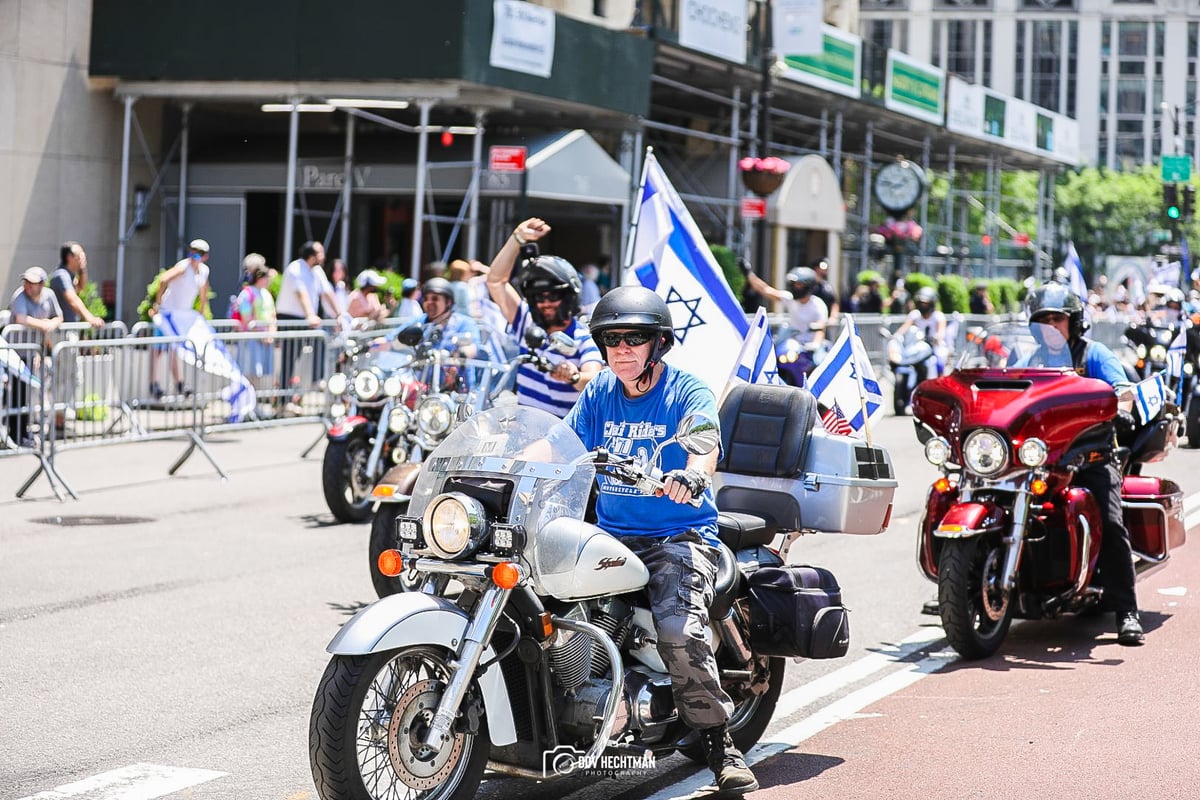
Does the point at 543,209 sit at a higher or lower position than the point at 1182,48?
lower

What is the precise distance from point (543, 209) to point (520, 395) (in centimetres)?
1737

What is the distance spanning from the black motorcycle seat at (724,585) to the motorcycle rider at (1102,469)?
3.30 metres

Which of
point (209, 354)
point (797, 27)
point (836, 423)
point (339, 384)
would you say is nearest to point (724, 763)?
point (836, 423)

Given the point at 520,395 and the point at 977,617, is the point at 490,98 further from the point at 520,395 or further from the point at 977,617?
the point at 977,617

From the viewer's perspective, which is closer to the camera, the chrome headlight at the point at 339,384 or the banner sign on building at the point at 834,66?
the chrome headlight at the point at 339,384

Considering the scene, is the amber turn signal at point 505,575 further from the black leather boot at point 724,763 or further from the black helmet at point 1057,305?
the black helmet at point 1057,305

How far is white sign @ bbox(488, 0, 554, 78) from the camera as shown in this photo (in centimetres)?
2195

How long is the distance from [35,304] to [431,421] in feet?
23.1

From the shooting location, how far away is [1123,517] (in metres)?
8.67

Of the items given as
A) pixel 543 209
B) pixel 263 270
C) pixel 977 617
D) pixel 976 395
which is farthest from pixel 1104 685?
pixel 543 209

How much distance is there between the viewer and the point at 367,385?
11.1 metres

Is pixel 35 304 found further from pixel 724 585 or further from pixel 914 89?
pixel 914 89

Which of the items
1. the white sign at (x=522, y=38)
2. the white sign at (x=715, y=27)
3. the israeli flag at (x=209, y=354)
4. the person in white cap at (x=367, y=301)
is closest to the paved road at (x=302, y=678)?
the israeli flag at (x=209, y=354)

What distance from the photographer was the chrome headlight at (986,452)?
7.82 m
